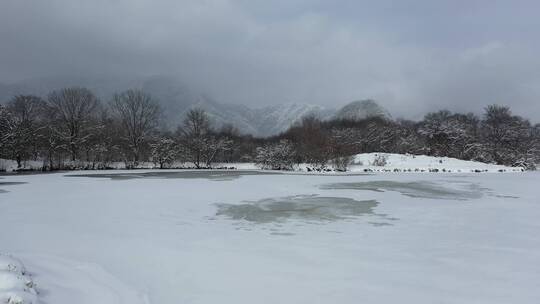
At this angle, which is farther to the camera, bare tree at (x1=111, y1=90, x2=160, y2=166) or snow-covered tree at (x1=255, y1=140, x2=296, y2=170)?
bare tree at (x1=111, y1=90, x2=160, y2=166)

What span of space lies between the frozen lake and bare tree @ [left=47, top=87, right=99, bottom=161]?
3931cm

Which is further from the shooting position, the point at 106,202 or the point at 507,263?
the point at 106,202

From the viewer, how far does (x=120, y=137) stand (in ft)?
184

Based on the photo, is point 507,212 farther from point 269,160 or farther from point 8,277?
point 269,160

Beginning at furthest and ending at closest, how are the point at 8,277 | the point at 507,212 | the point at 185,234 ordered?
1. the point at 507,212
2. the point at 185,234
3. the point at 8,277

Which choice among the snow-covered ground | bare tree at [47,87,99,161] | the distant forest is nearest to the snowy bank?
the snow-covered ground

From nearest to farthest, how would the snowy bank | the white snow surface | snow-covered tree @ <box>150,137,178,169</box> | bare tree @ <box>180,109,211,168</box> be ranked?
the white snow surface < the snowy bank < snow-covered tree @ <box>150,137,178,169</box> < bare tree @ <box>180,109,211,168</box>

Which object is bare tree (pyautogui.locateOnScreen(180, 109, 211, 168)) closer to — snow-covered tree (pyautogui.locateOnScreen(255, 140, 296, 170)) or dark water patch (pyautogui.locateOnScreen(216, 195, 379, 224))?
snow-covered tree (pyautogui.locateOnScreen(255, 140, 296, 170))

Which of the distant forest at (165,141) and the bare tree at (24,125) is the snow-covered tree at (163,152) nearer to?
the distant forest at (165,141)

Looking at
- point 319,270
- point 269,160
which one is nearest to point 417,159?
point 269,160

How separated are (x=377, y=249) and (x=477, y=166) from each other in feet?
158

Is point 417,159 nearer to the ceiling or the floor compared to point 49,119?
nearer to the floor

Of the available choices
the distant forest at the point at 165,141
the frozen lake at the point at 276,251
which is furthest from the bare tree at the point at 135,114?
the frozen lake at the point at 276,251

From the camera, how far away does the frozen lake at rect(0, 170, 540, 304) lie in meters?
5.05
